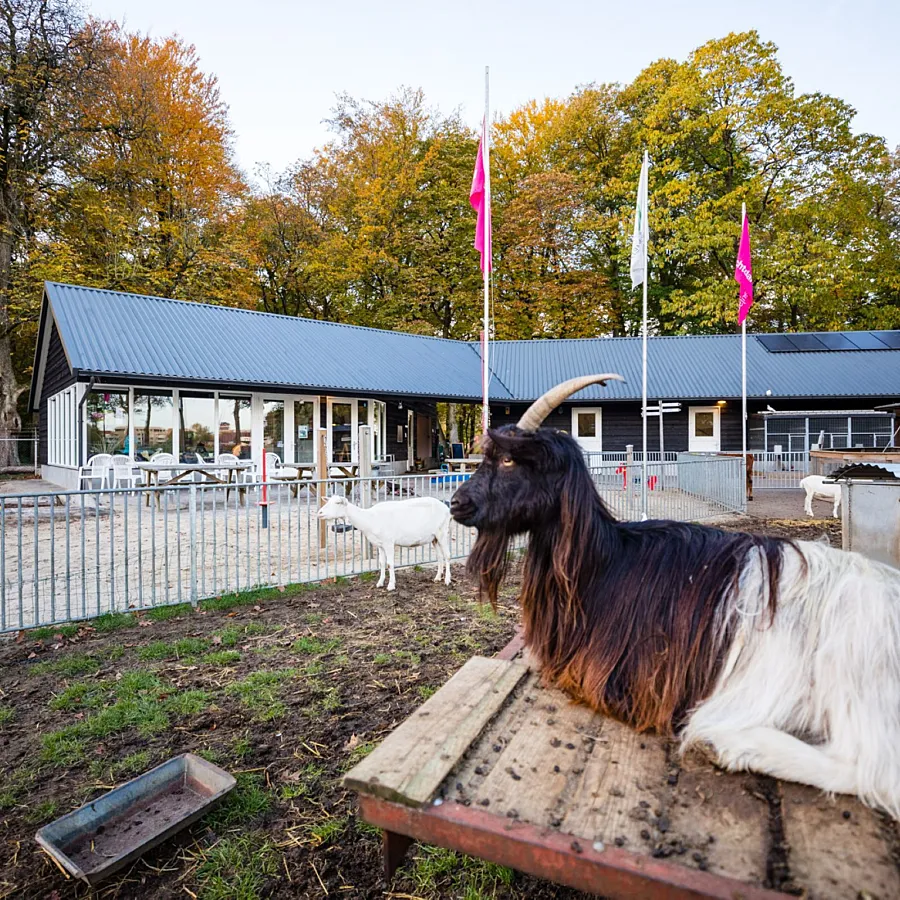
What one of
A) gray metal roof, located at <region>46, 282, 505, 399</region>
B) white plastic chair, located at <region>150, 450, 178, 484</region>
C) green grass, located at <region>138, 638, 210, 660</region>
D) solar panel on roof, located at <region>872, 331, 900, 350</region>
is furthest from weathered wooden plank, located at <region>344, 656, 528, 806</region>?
solar panel on roof, located at <region>872, 331, 900, 350</region>

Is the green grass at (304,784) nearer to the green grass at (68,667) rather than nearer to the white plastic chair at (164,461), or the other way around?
the green grass at (68,667)

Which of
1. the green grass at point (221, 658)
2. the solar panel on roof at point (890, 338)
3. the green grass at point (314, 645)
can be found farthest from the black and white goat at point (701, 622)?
the solar panel on roof at point (890, 338)

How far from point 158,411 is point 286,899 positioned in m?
14.9

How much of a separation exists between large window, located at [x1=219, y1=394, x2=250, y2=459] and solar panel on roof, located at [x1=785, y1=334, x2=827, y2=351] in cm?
2172

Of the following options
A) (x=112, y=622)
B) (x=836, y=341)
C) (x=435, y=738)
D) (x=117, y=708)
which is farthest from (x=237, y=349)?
(x=836, y=341)

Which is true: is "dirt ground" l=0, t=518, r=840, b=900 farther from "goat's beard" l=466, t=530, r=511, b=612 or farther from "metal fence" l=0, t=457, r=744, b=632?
"goat's beard" l=466, t=530, r=511, b=612

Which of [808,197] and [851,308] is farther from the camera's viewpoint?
[851,308]

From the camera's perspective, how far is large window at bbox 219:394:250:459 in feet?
51.5

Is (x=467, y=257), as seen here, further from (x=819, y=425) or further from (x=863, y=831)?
(x=863, y=831)

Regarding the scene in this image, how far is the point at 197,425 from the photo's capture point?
15.3 m

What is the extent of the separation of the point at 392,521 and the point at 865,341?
25.2 meters

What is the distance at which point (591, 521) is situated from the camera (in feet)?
5.99

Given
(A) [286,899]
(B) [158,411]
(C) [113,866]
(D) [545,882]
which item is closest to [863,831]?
(D) [545,882]

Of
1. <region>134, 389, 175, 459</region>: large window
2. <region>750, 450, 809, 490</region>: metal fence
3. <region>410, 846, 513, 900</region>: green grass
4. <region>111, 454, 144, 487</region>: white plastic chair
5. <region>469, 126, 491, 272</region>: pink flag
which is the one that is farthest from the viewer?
<region>750, 450, 809, 490</region>: metal fence
